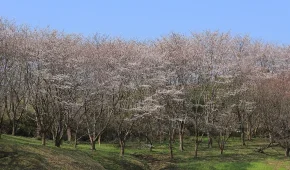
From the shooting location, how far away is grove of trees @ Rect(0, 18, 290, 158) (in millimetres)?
30422

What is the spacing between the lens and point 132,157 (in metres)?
31.9

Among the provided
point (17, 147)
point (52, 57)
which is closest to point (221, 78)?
point (52, 57)

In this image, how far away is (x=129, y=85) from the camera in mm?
32406

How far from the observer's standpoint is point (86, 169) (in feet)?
69.7

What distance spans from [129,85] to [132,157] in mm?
6559

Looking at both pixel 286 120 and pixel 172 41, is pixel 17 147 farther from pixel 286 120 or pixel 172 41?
pixel 286 120

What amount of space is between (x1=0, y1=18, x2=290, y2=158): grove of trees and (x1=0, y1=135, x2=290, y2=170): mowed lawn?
1.90m

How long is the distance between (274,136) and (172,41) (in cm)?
1460

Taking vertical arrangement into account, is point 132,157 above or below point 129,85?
below

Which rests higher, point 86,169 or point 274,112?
point 274,112

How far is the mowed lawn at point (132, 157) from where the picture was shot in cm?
1941

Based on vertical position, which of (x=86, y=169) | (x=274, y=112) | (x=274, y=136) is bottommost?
(x=86, y=169)

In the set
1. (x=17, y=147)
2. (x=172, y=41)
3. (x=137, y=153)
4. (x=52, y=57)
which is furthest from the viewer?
(x=172, y=41)

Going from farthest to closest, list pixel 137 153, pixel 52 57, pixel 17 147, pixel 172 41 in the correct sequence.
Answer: pixel 172 41
pixel 137 153
pixel 52 57
pixel 17 147
